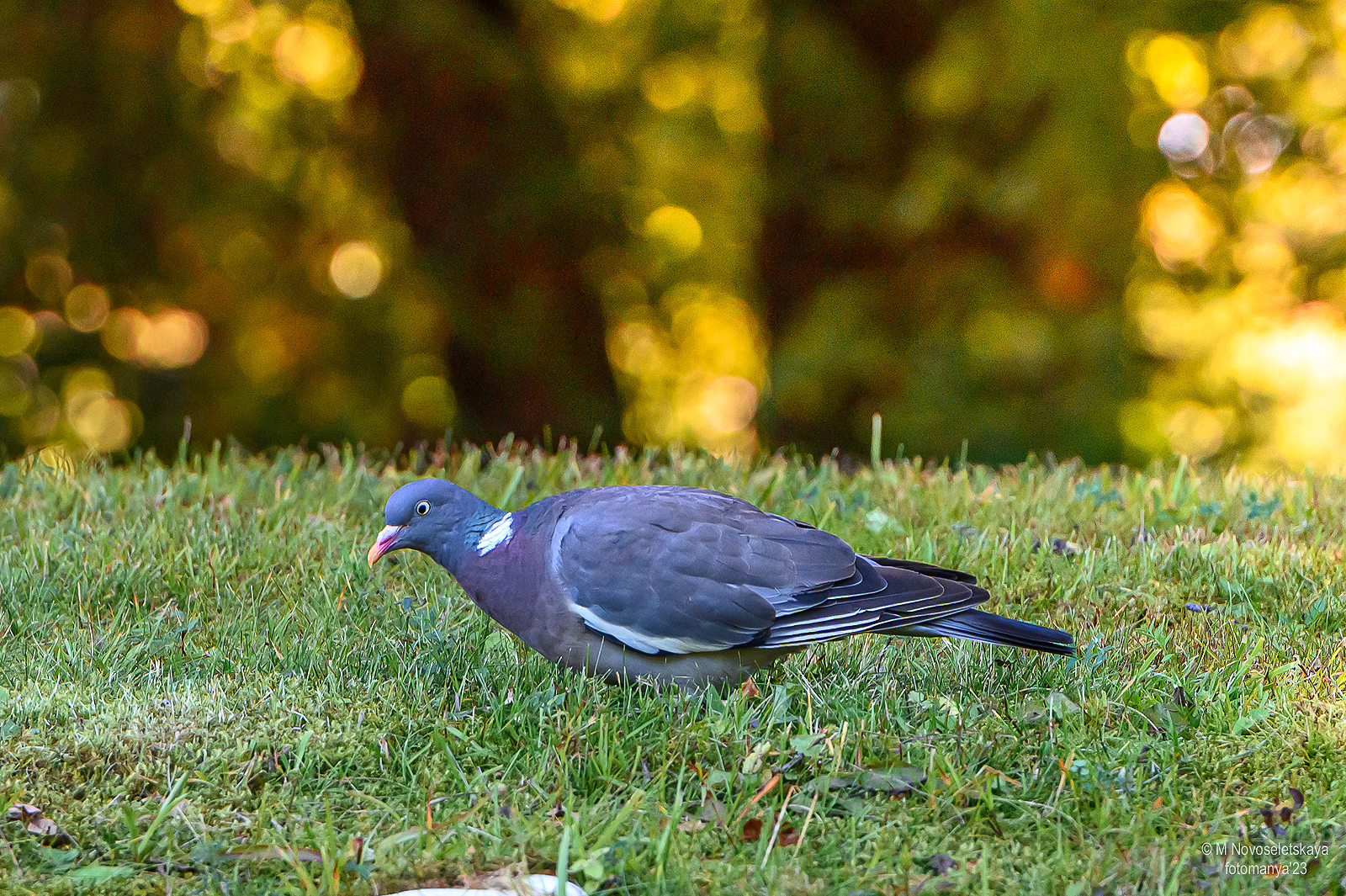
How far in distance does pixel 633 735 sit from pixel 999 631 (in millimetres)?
1052

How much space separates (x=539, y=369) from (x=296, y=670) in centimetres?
675

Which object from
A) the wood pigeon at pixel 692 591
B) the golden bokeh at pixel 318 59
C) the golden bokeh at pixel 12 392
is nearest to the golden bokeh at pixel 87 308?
the golden bokeh at pixel 12 392

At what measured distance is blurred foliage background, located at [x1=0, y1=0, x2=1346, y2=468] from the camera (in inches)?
340

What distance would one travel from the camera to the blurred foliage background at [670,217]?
28.3 feet

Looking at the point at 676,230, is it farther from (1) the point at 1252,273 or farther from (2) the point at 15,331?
(2) the point at 15,331

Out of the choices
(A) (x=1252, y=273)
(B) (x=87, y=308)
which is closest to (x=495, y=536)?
(A) (x=1252, y=273)

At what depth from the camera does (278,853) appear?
8.11 feet

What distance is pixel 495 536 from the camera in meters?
3.51

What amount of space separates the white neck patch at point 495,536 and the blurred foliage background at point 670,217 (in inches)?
173

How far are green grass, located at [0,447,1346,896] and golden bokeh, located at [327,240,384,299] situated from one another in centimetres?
710

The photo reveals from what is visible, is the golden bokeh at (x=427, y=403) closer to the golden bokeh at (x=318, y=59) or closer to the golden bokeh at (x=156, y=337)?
the golden bokeh at (x=156, y=337)

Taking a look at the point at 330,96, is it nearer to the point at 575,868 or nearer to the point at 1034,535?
the point at 1034,535

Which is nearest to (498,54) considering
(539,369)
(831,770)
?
(539,369)

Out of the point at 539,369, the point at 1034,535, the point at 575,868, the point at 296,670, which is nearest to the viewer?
the point at 575,868
